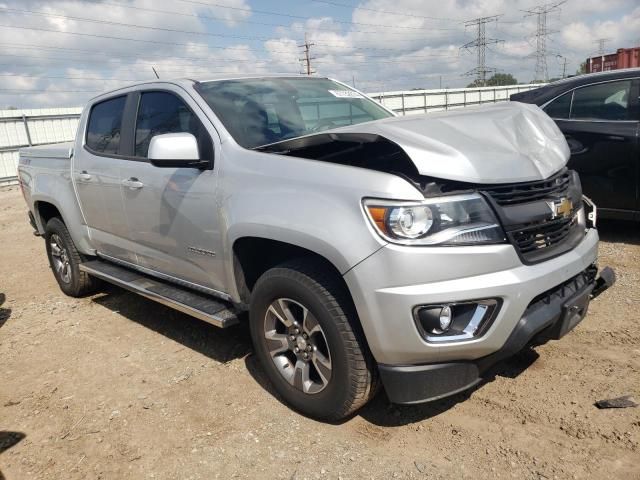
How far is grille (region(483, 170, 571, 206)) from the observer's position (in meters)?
2.52

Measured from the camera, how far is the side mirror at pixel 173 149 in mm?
3148

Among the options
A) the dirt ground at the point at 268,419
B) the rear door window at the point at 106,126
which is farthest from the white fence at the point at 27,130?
the dirt ground at the point at 268,419

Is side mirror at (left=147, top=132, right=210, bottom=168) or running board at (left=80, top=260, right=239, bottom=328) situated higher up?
side mirror at (left=147, top=132, right=210, bottom=168)

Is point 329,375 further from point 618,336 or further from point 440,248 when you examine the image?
point 618,336

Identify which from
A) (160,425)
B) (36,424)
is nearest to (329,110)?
(160,425)

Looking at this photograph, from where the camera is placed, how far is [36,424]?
3.26 m

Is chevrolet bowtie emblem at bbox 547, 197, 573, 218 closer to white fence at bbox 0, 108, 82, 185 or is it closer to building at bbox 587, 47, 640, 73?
white fence at bbox 0, 108, 82, 185

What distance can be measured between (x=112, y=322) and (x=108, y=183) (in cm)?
131

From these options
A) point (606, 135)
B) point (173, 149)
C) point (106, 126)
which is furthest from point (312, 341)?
point (606, 135)

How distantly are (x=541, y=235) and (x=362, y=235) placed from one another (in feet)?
2.98

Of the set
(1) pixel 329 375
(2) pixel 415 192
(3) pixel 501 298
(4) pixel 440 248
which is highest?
(2) pixel 415 192

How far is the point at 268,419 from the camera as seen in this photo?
3066 millimetres

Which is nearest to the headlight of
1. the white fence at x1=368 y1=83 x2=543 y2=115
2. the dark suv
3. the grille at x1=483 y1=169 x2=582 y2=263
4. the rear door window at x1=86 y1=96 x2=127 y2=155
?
the grille at x1=483 y1=169 x2=582 y2=263

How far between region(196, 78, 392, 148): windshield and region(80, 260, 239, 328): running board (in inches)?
40.8
